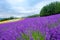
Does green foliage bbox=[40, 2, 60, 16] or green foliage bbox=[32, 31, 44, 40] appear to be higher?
green foliage bbox=[32, 31, 44, 40]

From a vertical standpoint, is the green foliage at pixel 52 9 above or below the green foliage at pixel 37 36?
below

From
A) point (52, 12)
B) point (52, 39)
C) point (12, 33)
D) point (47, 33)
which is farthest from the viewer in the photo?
point (52, 12)

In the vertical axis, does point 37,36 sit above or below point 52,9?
above

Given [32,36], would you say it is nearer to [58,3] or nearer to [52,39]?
[52,39]

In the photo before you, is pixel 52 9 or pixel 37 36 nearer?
pixel 37 36

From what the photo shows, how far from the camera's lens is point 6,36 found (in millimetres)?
2193

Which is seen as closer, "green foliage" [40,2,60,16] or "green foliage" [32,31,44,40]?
"green foliage" [32,31,44,40]

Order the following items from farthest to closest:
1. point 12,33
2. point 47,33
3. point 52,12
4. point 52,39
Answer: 1. point 52,12
2. point 12,33
3. point 47,33
4. point 52,39

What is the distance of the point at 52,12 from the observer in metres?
14.0

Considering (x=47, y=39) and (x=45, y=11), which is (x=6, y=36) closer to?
(x=47, y=39)

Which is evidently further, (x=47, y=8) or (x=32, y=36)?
(x=47, y=8)

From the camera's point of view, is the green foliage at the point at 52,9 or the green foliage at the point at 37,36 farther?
the green foliage at the point at 52,9

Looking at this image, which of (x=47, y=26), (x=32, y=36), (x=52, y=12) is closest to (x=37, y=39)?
(x=32, y=36)

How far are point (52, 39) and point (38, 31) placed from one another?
0.38m
